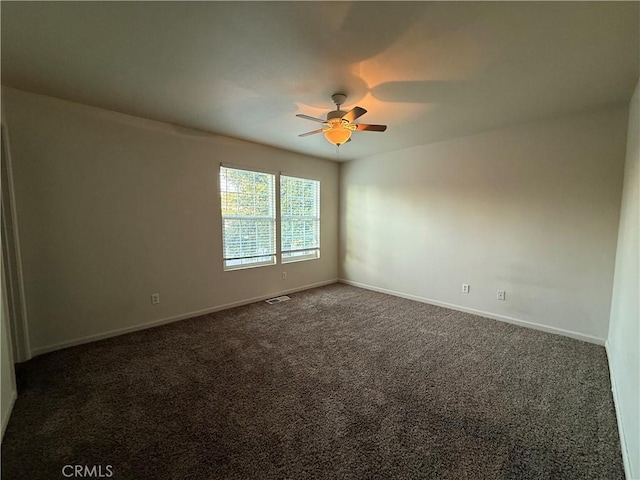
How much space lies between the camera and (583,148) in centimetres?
289

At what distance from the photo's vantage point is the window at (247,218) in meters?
3.90

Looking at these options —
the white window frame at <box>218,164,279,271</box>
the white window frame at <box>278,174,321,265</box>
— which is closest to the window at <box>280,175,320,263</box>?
the white window frame at <box>278,174,321,265</box>

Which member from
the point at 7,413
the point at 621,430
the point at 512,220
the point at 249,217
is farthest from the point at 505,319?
the point at 7,413

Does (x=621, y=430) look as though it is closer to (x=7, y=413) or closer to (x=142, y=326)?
(x=7, y=413)

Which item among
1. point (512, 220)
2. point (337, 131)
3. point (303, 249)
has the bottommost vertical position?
point (303, 249)

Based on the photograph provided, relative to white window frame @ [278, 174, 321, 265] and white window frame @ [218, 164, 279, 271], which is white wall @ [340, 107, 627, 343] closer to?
white window frame @ [278, 174, 321, 265]

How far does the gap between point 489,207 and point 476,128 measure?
1.04 m

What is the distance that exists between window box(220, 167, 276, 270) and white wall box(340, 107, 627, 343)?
1.89 m

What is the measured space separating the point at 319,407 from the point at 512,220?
3227 mm

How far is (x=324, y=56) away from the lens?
6.25ft

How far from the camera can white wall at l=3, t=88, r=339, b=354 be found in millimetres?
2545

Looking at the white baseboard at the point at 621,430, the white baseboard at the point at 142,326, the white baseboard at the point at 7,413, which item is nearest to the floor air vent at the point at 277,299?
the white baseboard at the point at 142,326

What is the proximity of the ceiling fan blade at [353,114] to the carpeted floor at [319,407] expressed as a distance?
2211 mm

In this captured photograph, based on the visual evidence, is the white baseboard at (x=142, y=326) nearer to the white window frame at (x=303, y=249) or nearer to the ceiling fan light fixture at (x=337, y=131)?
the white window frame at (x=303, y=249)
